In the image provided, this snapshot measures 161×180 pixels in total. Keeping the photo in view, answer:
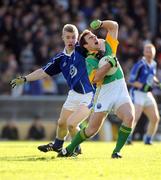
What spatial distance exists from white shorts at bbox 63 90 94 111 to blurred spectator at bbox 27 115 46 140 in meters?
10.4

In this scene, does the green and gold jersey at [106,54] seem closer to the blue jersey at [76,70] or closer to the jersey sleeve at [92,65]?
the jersey sleeve at [92,65]

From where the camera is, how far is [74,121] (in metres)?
13.4

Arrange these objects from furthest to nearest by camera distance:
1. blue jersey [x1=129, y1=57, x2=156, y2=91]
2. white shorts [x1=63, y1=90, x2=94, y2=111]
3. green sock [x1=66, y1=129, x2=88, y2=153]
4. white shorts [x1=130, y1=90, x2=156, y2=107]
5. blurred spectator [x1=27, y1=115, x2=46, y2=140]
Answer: blurred spectator [x1=27, y1=115, x2=46, y2=140] → blue jersey [x1=129, y1=57, x2=156, y2=91] → white shorts [x1=130, y1=90, x2=156, y2=107] → white shorts [x1=63, y1=90, x2=94, y2=111] → green sock [x1=66, y1=129, x2=88, y2=153]

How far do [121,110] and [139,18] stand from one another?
16.8 meters

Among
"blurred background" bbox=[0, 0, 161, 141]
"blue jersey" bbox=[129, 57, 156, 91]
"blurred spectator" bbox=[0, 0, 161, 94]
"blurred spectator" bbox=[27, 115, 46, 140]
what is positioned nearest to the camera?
"blue jersey" bbox=[129, 57, 156, 91]

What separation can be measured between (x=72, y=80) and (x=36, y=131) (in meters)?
10.8

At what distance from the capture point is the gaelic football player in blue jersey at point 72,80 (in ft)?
44.0

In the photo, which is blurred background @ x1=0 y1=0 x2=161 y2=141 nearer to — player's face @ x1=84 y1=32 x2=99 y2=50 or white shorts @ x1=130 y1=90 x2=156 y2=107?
white shorts @ x1=130 y1=90 x2=156 y2=107

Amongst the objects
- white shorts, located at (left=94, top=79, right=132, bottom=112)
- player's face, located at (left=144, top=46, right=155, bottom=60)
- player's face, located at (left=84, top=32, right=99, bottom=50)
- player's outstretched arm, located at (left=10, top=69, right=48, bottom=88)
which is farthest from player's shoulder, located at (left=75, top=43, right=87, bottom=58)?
player's face, located at (left=144, top=46, right=155, bottom=60)

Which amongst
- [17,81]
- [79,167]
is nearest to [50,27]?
[17,81]

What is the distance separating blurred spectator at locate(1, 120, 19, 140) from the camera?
79.1ft

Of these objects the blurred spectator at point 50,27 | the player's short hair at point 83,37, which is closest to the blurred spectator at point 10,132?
the blurred spectator at point 50,27

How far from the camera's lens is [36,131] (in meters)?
24.2

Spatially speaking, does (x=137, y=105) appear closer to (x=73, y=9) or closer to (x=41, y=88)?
(x=41, y=88)
